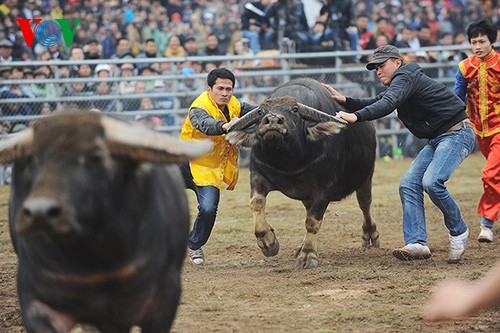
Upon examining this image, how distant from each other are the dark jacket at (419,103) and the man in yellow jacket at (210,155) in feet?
3.81

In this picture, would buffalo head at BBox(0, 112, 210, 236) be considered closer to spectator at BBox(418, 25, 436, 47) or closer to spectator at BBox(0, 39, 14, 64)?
spectator at BBox(0, 39, 14, 64)

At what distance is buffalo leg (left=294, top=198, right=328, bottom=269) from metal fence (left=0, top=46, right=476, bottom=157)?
678 cm

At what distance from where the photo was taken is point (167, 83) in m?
15.4

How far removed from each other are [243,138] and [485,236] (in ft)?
8.64

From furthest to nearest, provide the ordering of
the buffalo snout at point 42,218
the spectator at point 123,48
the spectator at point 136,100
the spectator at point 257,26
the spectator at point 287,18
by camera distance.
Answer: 1. the spectator at point 257,26
2. the spectator at point 287,18
3. the spectator at point 123,48
4. the spectator at point 136,100
5. the buffalo snout at point 42,218

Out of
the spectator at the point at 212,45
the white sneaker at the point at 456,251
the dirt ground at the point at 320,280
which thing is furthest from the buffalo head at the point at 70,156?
the spectator at the point at 212,45

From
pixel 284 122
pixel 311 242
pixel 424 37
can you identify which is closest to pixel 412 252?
pixel 311 242

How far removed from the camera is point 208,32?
61.5ft

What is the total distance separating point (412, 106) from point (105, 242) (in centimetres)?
487

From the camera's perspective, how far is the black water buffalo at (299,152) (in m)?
7.78

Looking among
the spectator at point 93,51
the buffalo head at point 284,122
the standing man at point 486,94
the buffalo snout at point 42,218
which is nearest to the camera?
the buffalo snout at point 42,218

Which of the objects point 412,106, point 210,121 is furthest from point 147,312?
point 412,106

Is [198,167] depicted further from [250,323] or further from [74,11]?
[74,11]

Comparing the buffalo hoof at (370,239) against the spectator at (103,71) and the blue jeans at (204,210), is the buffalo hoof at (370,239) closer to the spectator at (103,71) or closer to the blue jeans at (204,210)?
the blue jeans at (204,210)
